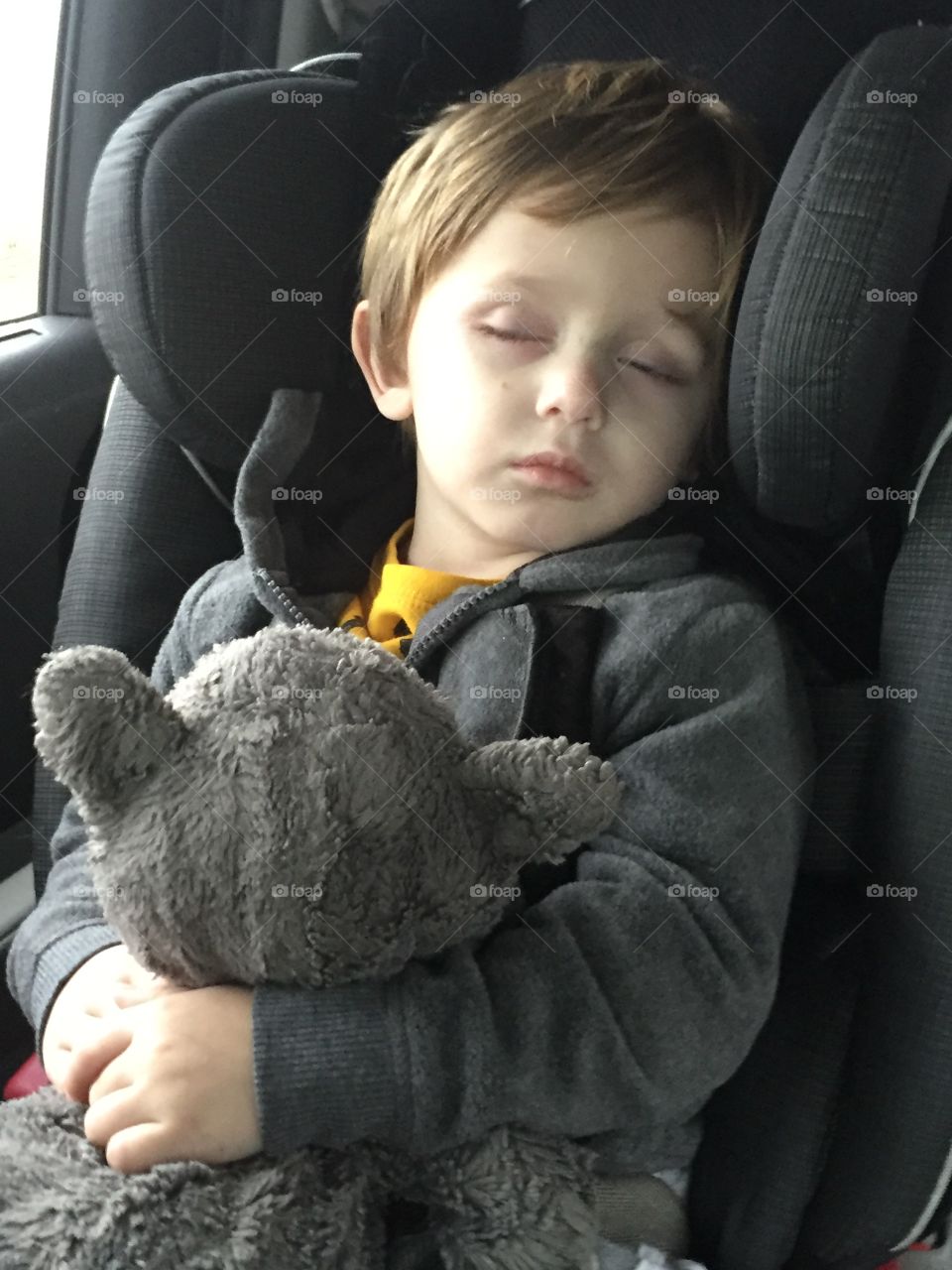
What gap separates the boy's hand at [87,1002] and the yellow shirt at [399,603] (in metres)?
0.31

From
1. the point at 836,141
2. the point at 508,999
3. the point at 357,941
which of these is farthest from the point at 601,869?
the point at 836,141

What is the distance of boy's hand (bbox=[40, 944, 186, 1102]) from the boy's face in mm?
436

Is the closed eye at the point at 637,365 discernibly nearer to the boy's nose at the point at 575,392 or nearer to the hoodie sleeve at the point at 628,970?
the boy's nose at the point at 575,392

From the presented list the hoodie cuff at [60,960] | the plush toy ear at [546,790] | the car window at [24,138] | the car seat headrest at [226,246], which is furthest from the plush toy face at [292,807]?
the car window at [24,138]

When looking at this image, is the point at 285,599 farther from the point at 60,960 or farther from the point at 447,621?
the point at 60,960

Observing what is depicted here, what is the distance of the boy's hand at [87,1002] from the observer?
2.46 ft

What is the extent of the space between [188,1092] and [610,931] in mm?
269

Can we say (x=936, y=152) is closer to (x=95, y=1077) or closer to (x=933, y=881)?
(x=933, y=881)

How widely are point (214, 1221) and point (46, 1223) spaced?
9cm

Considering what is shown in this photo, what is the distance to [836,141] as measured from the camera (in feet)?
2.43

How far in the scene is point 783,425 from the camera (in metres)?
0.79

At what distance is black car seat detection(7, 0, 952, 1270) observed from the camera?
760mm

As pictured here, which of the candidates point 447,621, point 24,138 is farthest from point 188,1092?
point 24,138

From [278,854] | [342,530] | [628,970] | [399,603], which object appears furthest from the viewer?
[342,530]
